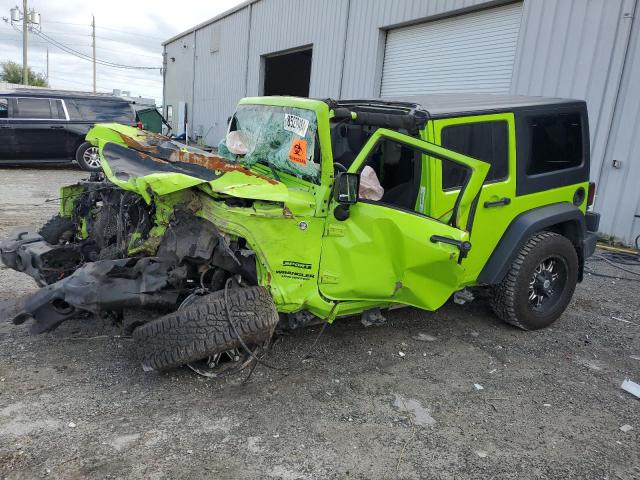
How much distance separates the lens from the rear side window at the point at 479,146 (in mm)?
3631

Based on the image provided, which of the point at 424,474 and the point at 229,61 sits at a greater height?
the point at 229,61

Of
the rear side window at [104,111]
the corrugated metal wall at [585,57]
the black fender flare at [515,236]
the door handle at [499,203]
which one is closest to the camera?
the door handle at [499,203]

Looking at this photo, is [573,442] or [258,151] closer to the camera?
[573,442]

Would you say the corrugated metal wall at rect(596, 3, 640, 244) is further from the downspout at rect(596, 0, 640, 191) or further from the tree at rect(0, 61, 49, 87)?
the tree at rect(0, 61, 49, 87)

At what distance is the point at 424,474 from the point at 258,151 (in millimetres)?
2650

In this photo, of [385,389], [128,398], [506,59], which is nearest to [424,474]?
[385,389]

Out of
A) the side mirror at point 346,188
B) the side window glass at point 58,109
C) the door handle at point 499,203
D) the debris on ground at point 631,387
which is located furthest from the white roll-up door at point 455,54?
the side window glass at point 58,109

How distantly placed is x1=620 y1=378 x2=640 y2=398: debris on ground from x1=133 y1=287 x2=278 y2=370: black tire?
8.62ft

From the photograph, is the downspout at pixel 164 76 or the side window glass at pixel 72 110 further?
the downspout at pixel 164 76

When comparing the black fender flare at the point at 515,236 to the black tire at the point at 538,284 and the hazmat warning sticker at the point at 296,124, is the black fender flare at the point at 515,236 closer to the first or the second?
the black tire at the point at 538,284

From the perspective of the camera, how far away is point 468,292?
4.14 meters

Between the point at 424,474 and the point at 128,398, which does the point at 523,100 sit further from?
the point at 128,398

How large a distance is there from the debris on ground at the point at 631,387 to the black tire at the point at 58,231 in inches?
182

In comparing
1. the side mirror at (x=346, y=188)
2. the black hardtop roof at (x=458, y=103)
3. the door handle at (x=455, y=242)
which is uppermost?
the black hardtop roof at (x=458, y=103)
